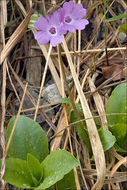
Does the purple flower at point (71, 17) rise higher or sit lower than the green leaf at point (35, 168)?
higher

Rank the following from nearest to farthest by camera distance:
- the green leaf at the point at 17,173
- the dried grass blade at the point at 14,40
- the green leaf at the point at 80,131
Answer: the green leaf at the point at 17,173 < the green leaf at the point at 80,131 < the dried grass blade at the point at 14,40

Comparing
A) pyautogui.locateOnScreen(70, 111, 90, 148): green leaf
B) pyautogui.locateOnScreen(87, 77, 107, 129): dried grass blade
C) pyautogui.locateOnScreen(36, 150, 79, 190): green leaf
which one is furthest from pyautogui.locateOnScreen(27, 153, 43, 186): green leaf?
pyautogui.locateOnScreen(87, 77, 107, 129): dried grass blade

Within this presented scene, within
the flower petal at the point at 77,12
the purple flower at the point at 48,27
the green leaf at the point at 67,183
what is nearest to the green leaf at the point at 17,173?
the green leaf at the point at 67,183

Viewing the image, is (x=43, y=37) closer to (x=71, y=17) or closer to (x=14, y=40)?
(x=71, y=17)

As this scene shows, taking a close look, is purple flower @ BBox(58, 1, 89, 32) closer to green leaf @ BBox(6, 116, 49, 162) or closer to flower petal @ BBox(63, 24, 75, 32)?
flower petal @ BBox(63, 24, 75, 32)

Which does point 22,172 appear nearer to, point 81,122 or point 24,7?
point 81,122

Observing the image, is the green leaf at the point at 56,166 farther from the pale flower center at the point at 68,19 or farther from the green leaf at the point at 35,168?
the pale flower center at the point at 68,19
